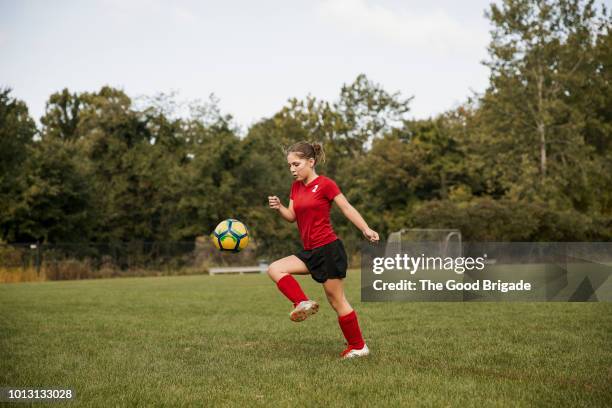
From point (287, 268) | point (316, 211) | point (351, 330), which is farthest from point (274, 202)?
point (351, 330)

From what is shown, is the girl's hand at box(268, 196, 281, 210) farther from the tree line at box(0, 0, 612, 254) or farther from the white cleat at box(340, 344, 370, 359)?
the tree line at box(0, 0, 612, 254)

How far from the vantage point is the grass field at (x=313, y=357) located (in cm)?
455

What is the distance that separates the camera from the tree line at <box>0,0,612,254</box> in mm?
31734

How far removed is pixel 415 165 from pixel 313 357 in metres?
37.0

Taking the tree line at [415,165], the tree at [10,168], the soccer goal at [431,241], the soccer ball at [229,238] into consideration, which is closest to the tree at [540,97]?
the tree line at [415,165]

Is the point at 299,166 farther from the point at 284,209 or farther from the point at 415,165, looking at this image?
the point at 415,165

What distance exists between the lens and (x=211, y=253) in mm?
34000

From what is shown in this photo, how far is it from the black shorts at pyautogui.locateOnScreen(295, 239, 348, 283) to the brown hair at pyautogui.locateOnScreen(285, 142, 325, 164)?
90cm

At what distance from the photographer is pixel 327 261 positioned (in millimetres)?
6113

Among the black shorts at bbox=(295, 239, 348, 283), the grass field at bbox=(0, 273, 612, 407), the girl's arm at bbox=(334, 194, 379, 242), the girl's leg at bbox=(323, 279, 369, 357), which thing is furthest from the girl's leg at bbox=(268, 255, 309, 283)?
the grass field at bbox=(0, 273, 612, 407)

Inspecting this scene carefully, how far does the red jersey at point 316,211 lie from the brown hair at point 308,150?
9.3 inches

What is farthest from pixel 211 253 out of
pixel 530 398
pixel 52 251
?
pixel 530 398

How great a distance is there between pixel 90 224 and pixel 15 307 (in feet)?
69.8

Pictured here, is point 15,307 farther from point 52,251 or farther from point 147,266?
point 147,266
